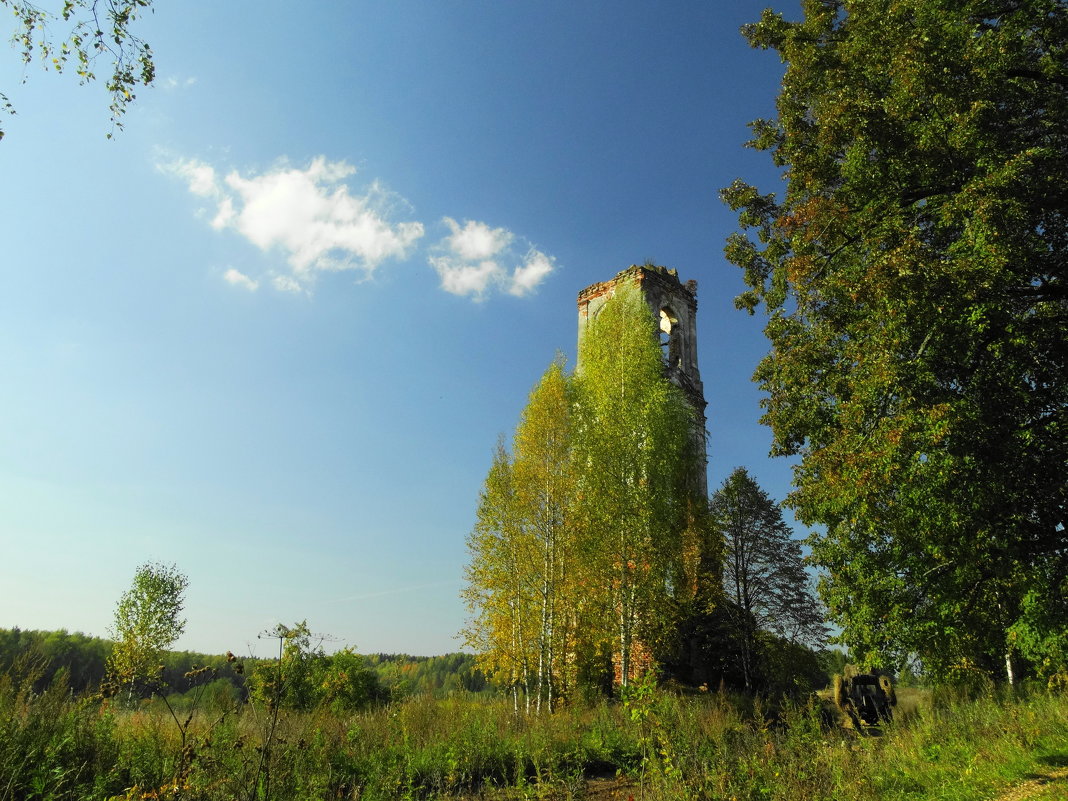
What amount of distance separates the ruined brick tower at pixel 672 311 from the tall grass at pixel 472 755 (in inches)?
593

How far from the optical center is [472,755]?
873 centimetres

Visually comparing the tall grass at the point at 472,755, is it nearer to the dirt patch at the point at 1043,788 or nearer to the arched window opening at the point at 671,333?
the dirt patch at the point at 1043,788

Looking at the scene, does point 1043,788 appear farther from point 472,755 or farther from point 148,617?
point 148,617

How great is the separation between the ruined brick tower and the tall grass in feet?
49.4

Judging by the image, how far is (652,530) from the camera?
1744 cm

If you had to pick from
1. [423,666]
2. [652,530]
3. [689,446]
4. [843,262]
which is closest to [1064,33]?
[843,262]

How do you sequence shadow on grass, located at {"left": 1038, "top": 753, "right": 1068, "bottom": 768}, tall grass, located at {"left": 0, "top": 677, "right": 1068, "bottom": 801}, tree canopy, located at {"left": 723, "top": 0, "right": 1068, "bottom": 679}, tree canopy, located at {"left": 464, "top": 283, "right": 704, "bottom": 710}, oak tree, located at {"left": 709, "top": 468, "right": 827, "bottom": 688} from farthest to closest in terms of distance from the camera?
1. oak tree, located at {"left": 709, "top": 468, "right": 827, "bottom": 688}
2. tree canopy, located at {"left": 464, "top": 283, "right": 704, "bottom": 710}
3. tree canopy, located at {"left": 723, "top": 0, "right": 1068, "bottom": 679}
4. shadow on grass, located at {"left": 1038, "top": 753, "right": 1068, "bottom": 768}
5. tall grass, located at {"left": 0, "top": 677, "right": 1068, "bottom": 801}

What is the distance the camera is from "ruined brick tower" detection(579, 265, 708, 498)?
2458cm

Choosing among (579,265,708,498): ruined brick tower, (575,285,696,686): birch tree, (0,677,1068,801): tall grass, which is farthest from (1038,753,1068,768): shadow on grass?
(579,265,708,498): ruined brick tower

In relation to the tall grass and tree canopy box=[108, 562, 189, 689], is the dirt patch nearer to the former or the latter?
the tall grass

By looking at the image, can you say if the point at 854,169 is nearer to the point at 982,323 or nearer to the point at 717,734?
the point at 982,323

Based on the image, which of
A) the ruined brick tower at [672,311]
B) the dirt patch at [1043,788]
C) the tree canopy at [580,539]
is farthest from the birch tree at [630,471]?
the dirt patch at [1043,788]

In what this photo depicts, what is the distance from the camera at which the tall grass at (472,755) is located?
586cm

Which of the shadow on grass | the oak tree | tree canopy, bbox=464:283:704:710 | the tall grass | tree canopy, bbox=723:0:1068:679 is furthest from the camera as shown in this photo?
the oak tree
